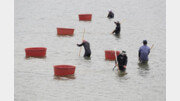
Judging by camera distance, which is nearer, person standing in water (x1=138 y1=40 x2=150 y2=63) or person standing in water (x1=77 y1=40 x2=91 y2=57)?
person standing in water (x1=138 y1=40 x2=150 y2=63)

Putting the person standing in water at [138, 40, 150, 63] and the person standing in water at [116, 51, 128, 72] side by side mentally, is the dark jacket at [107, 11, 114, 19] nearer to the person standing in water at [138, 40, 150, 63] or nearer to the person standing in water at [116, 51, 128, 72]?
the person standing in water at [138, 40, 150, 63]

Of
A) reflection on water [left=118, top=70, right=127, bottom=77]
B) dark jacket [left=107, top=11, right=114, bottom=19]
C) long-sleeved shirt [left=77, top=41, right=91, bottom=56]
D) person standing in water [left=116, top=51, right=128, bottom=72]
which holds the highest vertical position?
dark jacket [left=107, top=11, right=114, bottom=19]

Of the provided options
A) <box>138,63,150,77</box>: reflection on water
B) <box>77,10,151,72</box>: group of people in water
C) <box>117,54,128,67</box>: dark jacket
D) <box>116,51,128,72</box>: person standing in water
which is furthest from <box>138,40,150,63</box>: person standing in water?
<box>117,54,128,67</box>: dark jacket

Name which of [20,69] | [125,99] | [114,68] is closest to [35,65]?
[20,69]

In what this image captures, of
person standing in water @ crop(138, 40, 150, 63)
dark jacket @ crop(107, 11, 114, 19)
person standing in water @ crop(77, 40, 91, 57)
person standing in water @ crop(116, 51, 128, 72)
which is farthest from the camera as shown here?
dark jacket @ crop(107, 11, 114, 19)

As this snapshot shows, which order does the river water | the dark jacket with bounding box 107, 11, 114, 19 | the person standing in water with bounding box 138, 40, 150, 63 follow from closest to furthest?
the river water
the person standing in water with bounding box 138, 40, 150, 63
the dark jacket with bounding box 107, 11, 114, 19

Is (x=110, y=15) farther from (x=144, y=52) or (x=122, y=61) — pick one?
(x=122, y=61)

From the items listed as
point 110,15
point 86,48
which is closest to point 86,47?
point 86,48

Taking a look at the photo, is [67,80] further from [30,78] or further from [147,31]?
[147,31]

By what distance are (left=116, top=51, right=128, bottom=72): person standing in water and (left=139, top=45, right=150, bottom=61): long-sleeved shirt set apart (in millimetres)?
2044

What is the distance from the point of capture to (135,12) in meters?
51.6

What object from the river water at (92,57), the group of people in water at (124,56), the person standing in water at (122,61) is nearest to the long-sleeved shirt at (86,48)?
the group of people in water at (124,56)

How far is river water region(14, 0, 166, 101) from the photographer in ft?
65.0

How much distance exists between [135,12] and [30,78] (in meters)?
31.8
